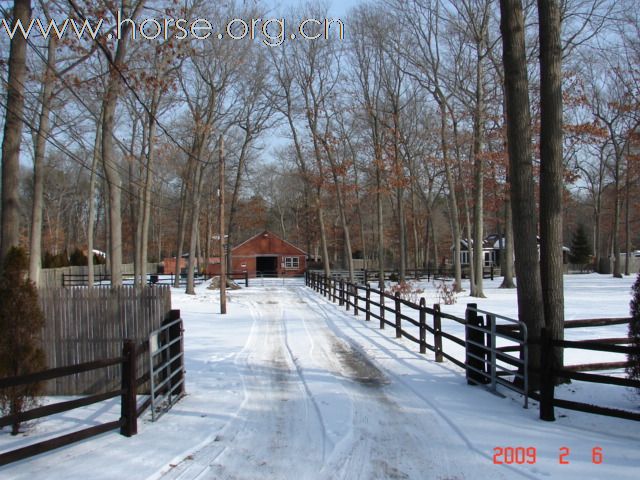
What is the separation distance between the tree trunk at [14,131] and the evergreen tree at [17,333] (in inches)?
110

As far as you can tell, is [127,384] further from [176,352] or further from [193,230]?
[193,230]

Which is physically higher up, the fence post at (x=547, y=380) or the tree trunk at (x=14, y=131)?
the tree trunk at (x=14, y=131)

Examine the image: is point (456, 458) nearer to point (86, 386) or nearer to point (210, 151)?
point (86, 386)

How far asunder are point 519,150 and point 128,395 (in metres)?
6.11

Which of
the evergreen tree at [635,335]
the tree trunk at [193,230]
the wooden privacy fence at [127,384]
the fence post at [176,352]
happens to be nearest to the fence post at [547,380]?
the evergreen tree at [635,335]

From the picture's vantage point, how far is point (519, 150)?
316 inches

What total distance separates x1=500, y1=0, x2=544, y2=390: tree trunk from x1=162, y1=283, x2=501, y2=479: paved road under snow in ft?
7.82

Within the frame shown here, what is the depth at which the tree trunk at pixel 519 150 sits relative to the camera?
Answer: 305 inches

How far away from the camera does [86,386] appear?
788 centimetres

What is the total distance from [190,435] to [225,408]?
1141 millimetres

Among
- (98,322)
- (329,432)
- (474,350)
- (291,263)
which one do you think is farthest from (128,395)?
(291,263)

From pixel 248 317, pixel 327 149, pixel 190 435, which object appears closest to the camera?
pixel 190 435

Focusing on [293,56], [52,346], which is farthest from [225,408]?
[293,56]

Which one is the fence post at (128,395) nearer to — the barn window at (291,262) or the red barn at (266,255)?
the red barn at (266,255)
